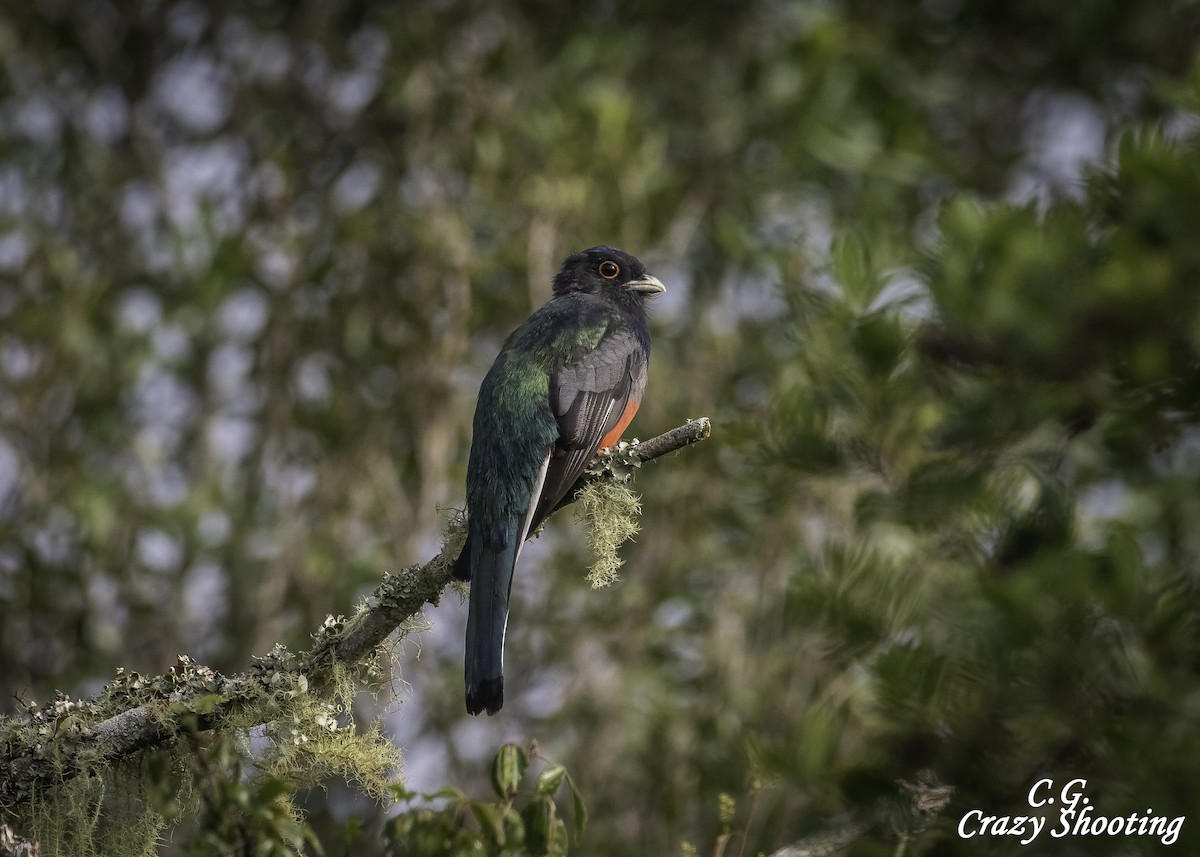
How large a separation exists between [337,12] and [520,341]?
5.88 m

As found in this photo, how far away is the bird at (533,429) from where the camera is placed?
14.4 feet

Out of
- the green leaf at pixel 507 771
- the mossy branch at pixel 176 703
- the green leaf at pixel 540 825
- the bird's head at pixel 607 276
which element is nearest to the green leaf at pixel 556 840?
the green leaf at pixel 540 825

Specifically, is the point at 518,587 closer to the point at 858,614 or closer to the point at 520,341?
the point at 520,341

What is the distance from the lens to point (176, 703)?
3629 millimetres

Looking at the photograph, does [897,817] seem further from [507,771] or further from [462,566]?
[507,771]

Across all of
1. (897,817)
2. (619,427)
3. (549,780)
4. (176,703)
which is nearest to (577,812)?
(549,780)

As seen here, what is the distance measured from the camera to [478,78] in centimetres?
903

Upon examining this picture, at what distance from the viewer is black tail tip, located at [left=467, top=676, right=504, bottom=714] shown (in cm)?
417

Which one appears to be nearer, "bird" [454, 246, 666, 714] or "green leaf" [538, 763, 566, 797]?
"green leaf" [538, 763, 566, 797]

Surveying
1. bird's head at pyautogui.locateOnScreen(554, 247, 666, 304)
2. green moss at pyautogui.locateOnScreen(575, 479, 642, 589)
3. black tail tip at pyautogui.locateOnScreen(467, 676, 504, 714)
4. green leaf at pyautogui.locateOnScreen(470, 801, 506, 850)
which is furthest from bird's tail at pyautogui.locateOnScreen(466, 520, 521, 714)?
bird's head at pyautogui.locateOnScreen(554, 247, 666, 304)

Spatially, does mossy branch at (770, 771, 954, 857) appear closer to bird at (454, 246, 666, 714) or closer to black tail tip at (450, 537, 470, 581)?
bird at (454, 246, 666, 714)

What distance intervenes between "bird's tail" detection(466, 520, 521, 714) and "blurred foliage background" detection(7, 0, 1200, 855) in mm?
230

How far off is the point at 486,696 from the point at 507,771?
1330 millimetres

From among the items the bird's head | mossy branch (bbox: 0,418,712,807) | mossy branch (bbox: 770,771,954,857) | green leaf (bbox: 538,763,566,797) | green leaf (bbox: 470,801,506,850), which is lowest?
green leaf (bbox: 470,801,506,850)
